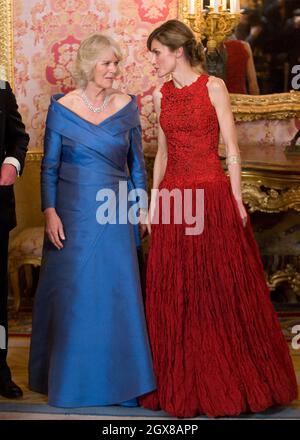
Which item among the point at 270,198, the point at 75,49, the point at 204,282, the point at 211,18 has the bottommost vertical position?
the point at 204,282

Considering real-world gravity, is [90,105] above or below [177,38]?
below

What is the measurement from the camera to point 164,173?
3.94 m

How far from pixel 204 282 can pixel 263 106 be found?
231 cm

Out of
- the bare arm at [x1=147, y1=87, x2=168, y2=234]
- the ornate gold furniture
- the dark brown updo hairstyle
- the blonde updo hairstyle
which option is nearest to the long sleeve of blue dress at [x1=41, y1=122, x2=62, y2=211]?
the blonde updo hairstyle

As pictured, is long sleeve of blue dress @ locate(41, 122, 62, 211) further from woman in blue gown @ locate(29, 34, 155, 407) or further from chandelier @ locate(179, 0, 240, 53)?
chandelier @ locate(179, 0, 240, 53)

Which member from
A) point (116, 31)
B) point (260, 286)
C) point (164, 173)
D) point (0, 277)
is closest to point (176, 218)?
point (164, 173)

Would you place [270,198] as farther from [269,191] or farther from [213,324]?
[213,324]

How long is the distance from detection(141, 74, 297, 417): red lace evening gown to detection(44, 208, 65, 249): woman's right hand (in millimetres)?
402

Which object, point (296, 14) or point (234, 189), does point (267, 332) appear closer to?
point (234, 189)

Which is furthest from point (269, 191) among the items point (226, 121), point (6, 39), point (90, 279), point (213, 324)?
point (6, 39)

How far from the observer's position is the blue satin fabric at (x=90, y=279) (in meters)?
3.75

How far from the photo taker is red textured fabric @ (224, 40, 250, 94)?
18.8 feet

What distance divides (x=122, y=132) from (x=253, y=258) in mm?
785

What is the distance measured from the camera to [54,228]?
3791mm
